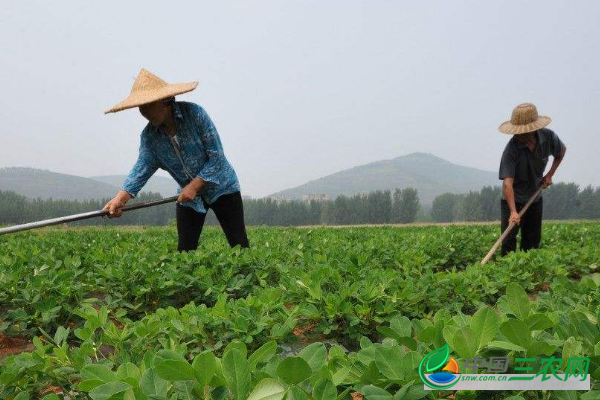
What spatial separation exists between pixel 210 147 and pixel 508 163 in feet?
11.6

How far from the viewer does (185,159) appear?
4035 mm

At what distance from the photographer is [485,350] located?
A: 103cm

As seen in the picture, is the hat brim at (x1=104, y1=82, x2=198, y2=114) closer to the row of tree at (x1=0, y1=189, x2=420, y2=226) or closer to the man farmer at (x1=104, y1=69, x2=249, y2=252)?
the man farmer at (x1=104, y1=69, x2=249, y2=252)

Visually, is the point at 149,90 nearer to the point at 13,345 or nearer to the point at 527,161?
the point at 13,345

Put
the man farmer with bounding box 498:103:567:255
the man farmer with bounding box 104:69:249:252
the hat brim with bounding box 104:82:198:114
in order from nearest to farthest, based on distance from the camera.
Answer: the hat brim with bounding box 104:82:198:114 < the man farmer with bounding box 104:69:249:252 < the man farmer with bounding box 498:103:567:255

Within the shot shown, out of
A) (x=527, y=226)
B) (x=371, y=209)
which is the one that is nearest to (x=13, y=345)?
(x=527, y=226)

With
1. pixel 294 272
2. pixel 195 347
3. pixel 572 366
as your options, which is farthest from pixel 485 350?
pixel 294 272

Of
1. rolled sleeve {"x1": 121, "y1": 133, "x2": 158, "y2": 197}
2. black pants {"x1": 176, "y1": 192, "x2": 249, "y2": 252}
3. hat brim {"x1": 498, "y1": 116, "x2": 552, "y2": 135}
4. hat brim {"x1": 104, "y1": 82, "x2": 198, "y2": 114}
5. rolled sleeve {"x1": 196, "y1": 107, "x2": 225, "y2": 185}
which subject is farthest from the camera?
hat brim {"x1": 498, "y1": 116, "x2": 552, "y2": 135}

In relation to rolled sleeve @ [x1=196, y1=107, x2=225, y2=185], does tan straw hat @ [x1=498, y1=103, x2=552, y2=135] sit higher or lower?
higher

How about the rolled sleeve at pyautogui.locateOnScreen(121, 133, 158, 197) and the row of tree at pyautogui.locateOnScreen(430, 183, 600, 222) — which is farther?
the row of tree at pyautogui.locateOnScreen(430, 183, 600, 222)

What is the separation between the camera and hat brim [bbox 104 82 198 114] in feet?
11.3

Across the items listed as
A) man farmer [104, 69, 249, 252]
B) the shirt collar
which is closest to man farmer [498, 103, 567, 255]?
man farmer [104, 69, 249, 252]

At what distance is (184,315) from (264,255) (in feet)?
6.21

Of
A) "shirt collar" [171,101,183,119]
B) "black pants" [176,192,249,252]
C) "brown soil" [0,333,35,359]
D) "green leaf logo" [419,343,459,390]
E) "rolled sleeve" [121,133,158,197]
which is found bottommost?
"brown soil" [0,333,35,359]
